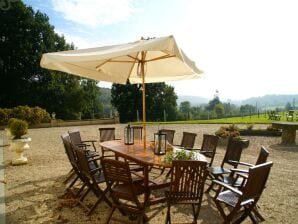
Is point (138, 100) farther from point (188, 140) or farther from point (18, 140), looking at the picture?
point (188, 140)

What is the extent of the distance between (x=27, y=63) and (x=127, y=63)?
76.6 ft

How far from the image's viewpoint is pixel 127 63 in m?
6.37

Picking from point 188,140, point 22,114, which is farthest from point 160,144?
point 22,114

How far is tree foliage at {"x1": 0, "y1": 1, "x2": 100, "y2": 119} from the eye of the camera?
25.5 meters

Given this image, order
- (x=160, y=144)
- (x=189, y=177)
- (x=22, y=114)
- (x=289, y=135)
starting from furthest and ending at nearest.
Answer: (x=22, y=114) < (x=289, y=135) < (x=160, y=144) < (x=189, y=177)

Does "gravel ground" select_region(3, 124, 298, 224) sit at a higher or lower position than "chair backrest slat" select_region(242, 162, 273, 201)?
lower

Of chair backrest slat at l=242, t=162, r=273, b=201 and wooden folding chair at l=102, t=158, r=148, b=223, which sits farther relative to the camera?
wooden folding chair at l=102, t=158, r=148, b=223

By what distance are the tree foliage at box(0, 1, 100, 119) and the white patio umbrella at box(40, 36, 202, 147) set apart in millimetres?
21890

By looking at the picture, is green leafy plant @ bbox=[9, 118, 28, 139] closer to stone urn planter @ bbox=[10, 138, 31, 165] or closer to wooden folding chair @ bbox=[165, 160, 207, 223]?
stone urn planter @ bbox=[10, 138, 31, 165]

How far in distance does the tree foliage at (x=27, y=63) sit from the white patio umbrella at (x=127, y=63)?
21.9m

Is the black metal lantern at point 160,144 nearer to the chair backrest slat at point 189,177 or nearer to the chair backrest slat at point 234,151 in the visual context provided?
the chair backrest slat at point 189,177

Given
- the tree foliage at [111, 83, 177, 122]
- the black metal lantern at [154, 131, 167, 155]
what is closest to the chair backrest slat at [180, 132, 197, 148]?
the black metal lantern at [154, 131, 167, 155]

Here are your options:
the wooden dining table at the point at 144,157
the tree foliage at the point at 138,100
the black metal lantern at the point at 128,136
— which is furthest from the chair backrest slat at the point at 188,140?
the tree foliage at the point at 138,100

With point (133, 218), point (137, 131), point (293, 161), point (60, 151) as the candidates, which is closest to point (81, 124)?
point (60, 151)
